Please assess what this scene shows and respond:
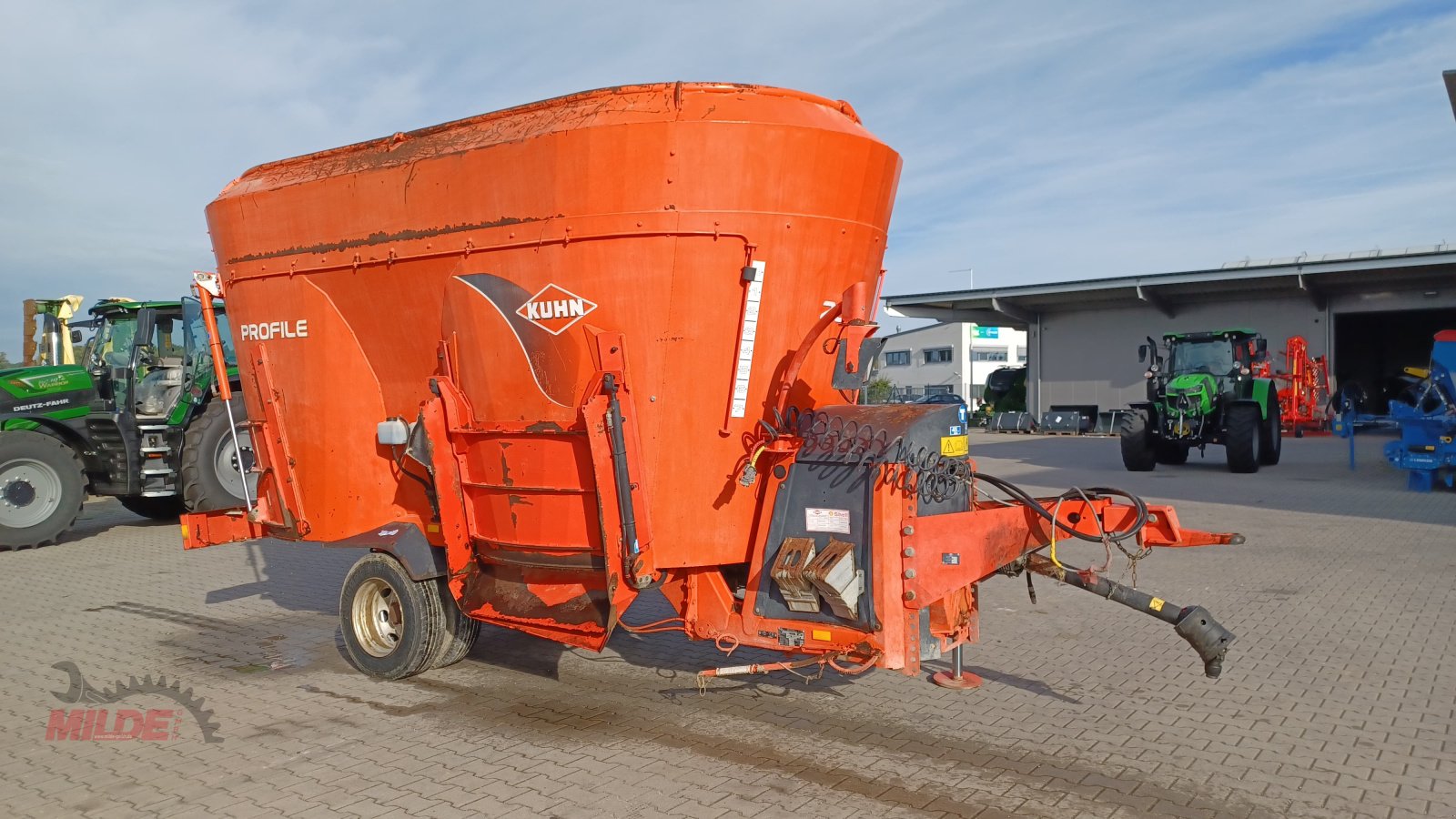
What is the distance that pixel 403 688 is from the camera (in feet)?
19.6

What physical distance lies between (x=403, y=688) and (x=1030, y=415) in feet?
99.1

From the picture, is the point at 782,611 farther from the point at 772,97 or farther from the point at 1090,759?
the point at 772,97

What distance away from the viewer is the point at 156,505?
1389 cm

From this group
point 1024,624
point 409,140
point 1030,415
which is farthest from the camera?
point 1030,415

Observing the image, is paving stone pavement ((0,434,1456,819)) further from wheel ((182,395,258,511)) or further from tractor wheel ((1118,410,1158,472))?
tractor wheel ((1118,410,1158,472))

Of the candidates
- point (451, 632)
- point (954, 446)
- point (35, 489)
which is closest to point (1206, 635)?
point (954, 446)

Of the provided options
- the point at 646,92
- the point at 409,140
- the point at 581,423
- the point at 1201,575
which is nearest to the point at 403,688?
the point at 581,423

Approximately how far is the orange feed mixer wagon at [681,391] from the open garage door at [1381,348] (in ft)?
108

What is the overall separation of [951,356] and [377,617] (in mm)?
46663

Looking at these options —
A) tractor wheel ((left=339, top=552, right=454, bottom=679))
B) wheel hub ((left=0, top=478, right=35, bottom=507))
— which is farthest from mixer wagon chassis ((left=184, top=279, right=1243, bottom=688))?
wheel hub ((left=0, top=478, right=35, bottom=507))

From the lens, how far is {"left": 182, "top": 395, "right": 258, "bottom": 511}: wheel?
11953 mm

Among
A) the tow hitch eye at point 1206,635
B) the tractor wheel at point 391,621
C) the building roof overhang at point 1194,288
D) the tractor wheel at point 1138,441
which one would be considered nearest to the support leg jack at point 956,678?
the tow hitch eye at point 1206,635

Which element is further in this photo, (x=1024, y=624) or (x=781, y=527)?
(x=1024, y=624)

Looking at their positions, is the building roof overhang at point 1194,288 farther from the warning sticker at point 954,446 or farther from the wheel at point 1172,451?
the warning sticker at point 954,446
